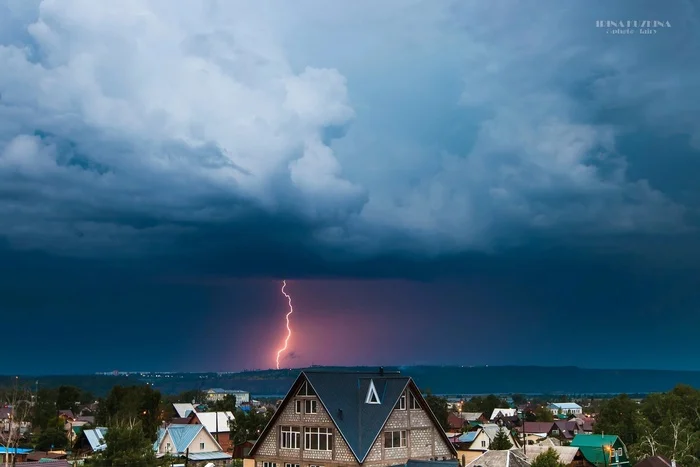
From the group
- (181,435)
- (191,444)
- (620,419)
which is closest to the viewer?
(191,444)

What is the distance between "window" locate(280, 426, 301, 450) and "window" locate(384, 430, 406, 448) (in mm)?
7256

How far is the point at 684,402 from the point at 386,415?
6181 cm

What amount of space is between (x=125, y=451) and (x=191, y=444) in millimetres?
41571

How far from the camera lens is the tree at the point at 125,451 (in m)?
53.6

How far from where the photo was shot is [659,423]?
102 m

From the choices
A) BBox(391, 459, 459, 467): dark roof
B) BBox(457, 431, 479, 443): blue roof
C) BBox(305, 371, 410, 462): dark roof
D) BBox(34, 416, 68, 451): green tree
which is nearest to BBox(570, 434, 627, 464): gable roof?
BBox(457, 431, 479, 443): blue roof

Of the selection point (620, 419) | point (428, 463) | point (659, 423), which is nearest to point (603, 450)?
point (659, 423)

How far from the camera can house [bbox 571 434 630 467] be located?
284 feet

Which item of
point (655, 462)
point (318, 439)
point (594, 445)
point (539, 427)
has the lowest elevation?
point (655, 462)

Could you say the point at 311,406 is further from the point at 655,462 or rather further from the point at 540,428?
the point at 540,428

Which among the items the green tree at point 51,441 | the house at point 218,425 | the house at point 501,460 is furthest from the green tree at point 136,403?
the house at point 501,460

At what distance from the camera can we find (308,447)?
2382 inches

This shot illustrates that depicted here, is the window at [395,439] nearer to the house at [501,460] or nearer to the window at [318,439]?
the window at [318,439]

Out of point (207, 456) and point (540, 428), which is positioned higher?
point (540, 428)
